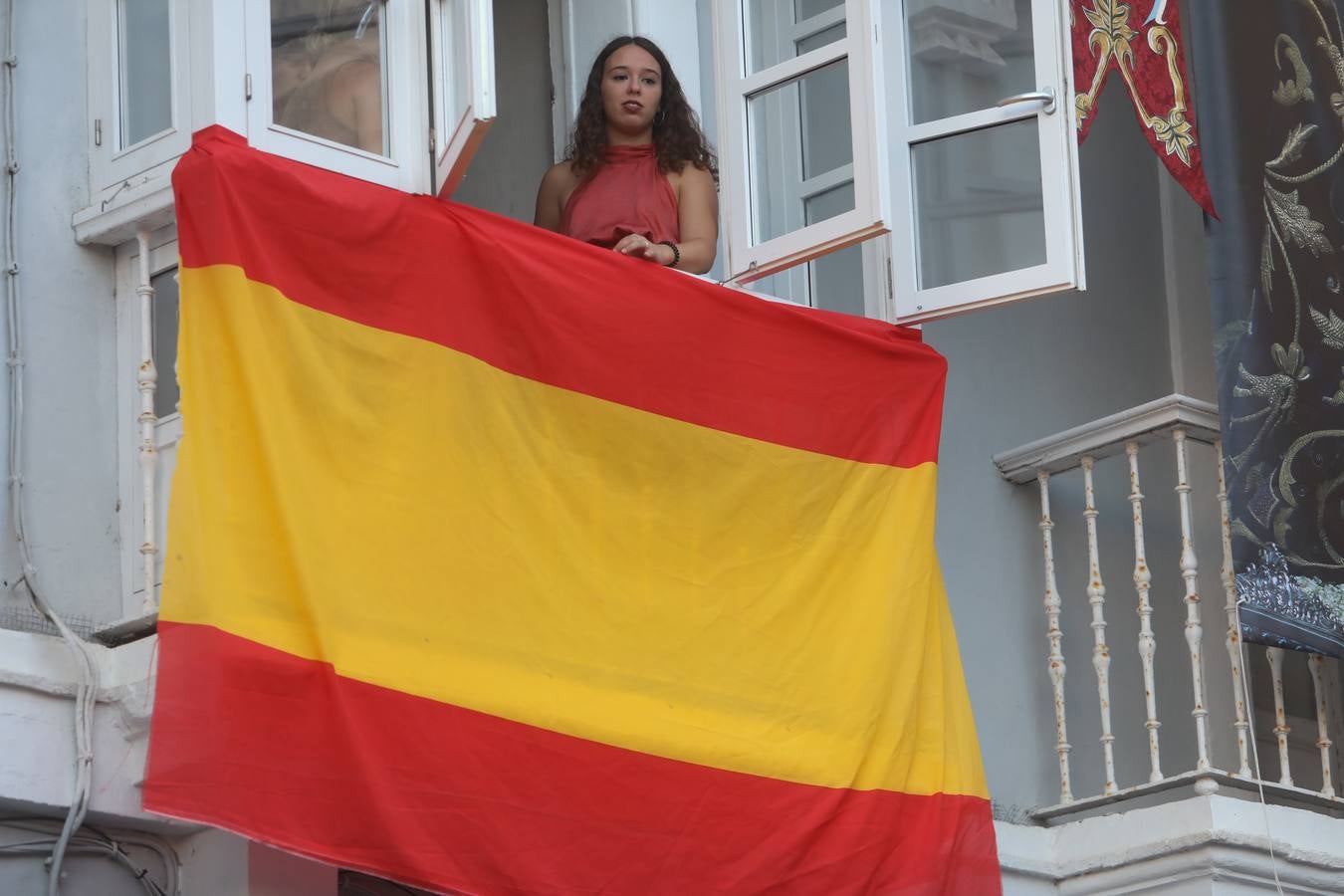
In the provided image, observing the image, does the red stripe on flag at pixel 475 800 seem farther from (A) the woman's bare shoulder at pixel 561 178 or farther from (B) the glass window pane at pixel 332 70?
(A) the woman's bare shoulder at pixel 561 178

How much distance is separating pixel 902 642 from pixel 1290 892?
1170 mm

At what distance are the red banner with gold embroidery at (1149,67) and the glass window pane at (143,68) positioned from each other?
6.98 feet

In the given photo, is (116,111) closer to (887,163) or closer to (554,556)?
(554,556)

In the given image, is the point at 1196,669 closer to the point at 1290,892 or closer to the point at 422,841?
the point at 1290,892

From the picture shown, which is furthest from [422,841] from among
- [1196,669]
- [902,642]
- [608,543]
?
[1196,669]

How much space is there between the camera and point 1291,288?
575 centimetres

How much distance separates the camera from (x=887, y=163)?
508cm

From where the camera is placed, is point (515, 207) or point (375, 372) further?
point (515, 207)

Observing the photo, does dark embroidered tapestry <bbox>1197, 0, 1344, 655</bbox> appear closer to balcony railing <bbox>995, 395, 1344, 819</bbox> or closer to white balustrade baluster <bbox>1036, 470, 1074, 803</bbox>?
balcony railing <bbox>995, 395, 1344, 819</bbox>

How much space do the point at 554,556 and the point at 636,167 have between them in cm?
117

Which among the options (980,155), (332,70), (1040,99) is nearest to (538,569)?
(332,70)

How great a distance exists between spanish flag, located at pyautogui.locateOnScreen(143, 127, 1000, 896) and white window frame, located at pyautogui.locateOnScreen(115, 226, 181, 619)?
0.42 metres

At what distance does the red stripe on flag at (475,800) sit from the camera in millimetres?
3934

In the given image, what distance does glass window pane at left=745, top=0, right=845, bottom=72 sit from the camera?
5.34m
